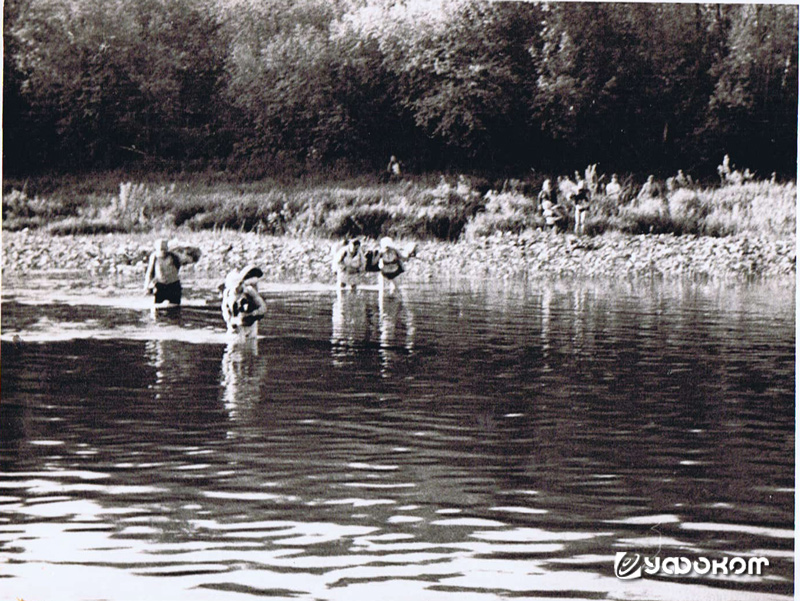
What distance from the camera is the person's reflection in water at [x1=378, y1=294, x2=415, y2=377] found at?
25.0 feet

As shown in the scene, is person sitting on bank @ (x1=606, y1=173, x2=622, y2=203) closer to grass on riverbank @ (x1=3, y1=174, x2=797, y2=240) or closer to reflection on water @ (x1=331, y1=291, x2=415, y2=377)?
grass on riverbank @ (x1=3, y1=174, x2=797, y2=240)

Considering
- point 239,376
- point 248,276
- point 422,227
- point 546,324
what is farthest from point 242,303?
point 546,324

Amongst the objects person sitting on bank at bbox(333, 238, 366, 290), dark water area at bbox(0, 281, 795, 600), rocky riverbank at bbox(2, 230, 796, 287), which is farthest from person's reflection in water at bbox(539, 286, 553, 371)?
person sitting on bank at bbox(333, 238, 366, 290)

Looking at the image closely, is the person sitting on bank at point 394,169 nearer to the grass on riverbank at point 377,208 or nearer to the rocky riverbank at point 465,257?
the grass on riverbank at point 377,208

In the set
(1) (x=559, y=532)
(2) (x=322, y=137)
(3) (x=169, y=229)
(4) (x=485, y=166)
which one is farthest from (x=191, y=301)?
(1) (x=559, y=532)

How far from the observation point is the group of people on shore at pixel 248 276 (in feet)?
26.0

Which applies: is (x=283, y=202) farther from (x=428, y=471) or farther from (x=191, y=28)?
(x=428, y=471)

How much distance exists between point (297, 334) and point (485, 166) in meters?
1.77

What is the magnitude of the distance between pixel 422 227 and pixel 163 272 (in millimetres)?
1802

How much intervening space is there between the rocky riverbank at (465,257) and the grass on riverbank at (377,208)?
0.27 feet

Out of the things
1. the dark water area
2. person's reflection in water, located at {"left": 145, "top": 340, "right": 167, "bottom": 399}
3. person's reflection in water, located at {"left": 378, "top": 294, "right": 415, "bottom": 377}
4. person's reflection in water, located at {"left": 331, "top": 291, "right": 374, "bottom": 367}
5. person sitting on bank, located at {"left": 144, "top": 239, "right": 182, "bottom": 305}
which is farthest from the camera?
person sitting on bank, located at {"left": 144, "top": 239, "right": 182, "bottom": 305}

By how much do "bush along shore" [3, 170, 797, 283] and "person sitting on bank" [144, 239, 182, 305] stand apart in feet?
0.42

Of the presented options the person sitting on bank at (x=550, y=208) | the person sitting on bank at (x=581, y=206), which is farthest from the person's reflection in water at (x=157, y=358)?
the person sitting on bank at (x=581, y=206)

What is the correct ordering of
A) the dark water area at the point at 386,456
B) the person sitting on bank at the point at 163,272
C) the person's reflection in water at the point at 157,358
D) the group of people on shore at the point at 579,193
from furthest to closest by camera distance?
the group of people on shore at the point at 579,193
the person sitting on bank at the point at 163,272
the person's reflection in water at the point at 157,358
the dark water area at the point at 386,456
